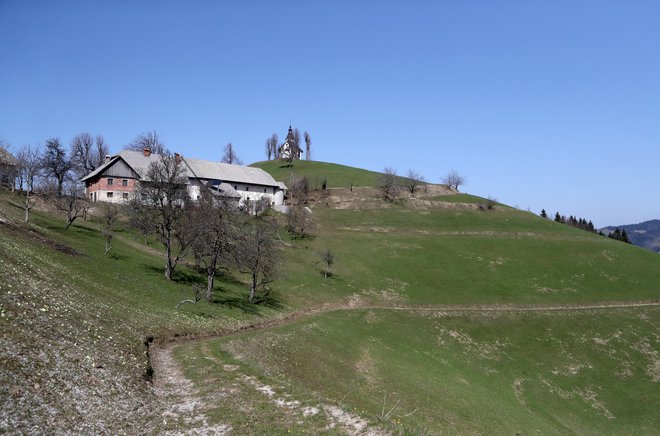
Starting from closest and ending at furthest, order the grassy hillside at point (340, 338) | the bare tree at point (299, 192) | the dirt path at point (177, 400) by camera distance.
Result: 1. the dirt path at point (177, 400)
2. the grassy hillside at point (340, 338)
3. the bare tree at point (299, 192)

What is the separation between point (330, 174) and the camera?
171 m

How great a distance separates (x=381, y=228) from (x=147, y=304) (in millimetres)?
78716

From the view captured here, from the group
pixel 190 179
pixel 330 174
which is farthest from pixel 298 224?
pixel 330 174

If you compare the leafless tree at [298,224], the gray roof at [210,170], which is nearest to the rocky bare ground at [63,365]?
the leafless tree at [298,224]

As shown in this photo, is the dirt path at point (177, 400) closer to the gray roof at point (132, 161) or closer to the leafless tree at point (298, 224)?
the leafless tree at point (298, 224)

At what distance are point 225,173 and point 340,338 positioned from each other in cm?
8500

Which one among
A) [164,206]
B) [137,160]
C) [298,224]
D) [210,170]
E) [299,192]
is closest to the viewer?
[164,206]

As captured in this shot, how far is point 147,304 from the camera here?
41.4 m

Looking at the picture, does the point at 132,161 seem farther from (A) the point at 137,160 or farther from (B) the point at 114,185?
(B) the point at 114,185

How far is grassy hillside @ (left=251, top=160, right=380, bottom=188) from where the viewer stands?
154 meters

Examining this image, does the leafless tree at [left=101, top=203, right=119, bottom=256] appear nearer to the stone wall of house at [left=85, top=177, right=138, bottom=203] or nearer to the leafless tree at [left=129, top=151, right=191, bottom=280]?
the leafless tree at [left=129, top=151, right=191, bottom=280]

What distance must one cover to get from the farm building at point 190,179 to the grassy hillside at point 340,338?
26303 mm

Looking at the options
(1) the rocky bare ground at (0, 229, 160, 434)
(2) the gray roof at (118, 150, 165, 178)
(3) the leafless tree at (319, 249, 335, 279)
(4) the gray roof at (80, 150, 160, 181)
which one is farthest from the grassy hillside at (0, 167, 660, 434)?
(2) the gray roof at (118, 150, 165, 178)

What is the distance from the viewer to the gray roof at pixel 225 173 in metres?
120
